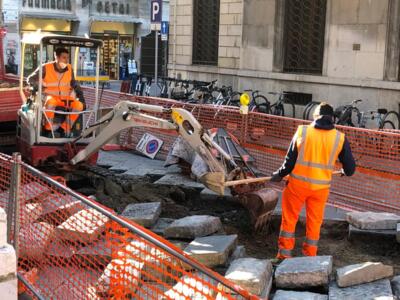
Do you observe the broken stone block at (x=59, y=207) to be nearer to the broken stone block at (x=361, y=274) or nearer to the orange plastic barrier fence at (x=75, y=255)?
the orange plastic barrier fence at (x=75, y=255)

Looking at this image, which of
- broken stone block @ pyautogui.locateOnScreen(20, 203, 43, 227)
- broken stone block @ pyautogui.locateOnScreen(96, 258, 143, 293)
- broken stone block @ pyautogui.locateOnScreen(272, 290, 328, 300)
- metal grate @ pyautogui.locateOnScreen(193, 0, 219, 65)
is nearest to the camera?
broken stone block @ pyautogui.locateOnScreen(96, 258, 143, 293)

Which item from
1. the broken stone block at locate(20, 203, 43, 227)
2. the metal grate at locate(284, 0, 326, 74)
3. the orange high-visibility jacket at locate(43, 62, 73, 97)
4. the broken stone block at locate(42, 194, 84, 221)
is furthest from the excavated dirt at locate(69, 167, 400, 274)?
the metal grate at locate(284, 0, 326, 74)

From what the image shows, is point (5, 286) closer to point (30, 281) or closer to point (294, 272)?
point (30, 281)

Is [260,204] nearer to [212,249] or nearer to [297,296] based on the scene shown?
[212,249]

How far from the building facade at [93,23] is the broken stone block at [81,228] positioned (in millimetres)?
25319

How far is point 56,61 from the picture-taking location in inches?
349

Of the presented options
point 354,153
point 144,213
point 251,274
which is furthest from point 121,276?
point 354,153

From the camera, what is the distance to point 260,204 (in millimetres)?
7531

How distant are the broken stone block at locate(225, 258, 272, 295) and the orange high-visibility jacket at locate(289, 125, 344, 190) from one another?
1120 mm

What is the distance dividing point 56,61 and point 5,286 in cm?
611

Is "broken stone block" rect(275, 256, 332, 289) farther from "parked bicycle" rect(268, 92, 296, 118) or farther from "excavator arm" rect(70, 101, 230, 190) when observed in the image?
"parked bicycle" rect(268, 92, 296, 118)

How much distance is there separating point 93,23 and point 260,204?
3032 centimetres

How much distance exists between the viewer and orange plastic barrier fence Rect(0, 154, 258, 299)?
4.80m

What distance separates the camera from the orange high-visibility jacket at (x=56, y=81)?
8.79 m
